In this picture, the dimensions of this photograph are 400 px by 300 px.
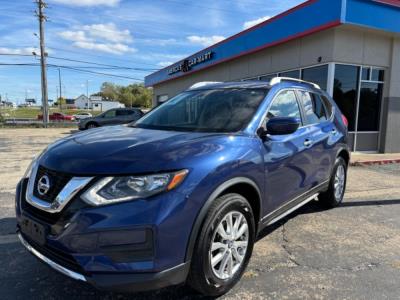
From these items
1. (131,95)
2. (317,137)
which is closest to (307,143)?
(317,137)

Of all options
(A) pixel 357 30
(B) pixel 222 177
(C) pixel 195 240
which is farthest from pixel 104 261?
(A) pixel 357 30

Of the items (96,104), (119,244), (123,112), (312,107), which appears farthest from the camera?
(96,104)

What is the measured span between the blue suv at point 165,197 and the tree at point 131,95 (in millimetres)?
101812

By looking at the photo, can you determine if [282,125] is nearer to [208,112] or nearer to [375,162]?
[208,112]

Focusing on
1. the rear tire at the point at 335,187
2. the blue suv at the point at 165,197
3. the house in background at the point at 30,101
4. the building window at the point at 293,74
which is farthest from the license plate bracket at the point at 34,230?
the house in background at the point at 30,101

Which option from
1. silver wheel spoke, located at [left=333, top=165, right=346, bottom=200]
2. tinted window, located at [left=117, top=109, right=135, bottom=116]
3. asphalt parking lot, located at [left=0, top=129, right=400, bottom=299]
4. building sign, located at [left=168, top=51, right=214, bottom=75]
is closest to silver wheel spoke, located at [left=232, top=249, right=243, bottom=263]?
asphalt parking lot, located at [left=0, top=129, right=400, bottom=299]

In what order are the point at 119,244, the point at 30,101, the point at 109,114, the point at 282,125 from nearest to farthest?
1. the point at 119,244
2. the point at 282,125
3. the point at 109,114
4. the point at 30,101

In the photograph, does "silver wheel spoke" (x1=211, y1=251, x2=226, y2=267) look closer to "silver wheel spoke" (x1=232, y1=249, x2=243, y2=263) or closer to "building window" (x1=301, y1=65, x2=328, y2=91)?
"silver wheel spoke" (x1=232, y1=249, x2=243, y2=263)

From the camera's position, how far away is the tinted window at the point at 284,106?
12.1 ft

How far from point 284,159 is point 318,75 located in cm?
898

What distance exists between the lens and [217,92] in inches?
160

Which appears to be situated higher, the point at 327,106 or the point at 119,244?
the point at 327,106

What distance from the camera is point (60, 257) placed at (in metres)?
2.37

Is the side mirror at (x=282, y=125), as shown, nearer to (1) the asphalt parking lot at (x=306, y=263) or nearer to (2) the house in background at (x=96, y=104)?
(1) the asphalt parking lot at (x=306, y=263)
